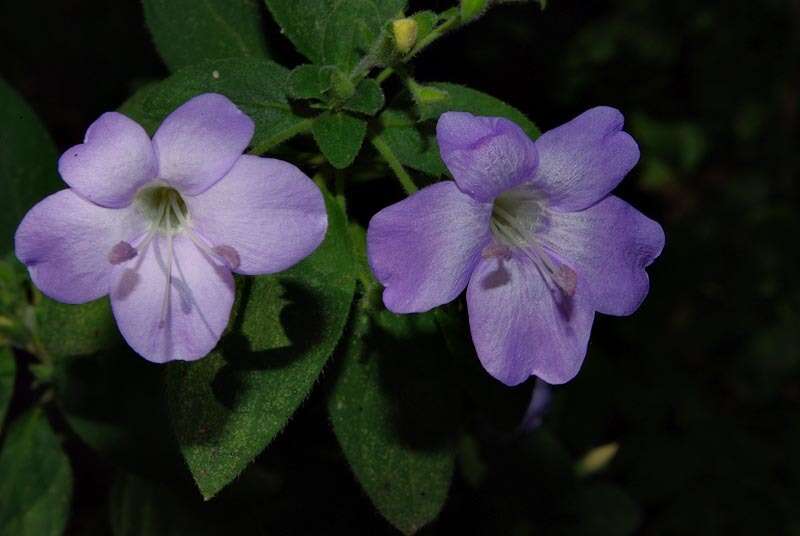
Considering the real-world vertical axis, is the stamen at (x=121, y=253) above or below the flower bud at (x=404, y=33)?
below

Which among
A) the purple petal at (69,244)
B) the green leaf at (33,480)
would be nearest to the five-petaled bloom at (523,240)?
the purple petal at (69,244)

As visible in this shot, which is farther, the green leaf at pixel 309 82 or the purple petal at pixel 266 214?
the green leaf at pixel 309 82

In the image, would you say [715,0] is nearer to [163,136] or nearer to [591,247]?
[591,247]

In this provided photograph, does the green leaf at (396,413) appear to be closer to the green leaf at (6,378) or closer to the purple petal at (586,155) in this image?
the purple petal at (586,155)

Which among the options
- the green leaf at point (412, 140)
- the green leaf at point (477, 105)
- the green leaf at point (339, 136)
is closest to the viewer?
the green leaf at point (339, 136)

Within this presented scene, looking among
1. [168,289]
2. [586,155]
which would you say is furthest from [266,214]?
[586,155]

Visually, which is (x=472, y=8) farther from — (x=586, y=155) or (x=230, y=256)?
(x=230, y=256)
